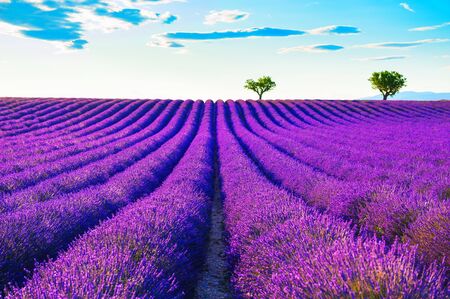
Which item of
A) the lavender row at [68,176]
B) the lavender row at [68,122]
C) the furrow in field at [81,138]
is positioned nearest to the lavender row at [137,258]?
the lavender row at [68,176]

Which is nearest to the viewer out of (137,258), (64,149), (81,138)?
(137,258)

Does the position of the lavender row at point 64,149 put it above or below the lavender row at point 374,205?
below

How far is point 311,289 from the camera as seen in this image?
228 cm

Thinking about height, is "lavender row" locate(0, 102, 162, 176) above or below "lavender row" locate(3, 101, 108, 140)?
below

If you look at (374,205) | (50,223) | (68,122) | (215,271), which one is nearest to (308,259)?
(215,271)

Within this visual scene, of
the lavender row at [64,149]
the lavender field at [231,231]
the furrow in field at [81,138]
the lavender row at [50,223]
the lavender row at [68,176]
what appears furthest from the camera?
the furrow in field at [81,138]

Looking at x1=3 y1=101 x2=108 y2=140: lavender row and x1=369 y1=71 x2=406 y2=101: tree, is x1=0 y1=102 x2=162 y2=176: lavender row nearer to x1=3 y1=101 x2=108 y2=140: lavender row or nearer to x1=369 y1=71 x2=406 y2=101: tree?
x1=3 y1=101 x2=108 y2=140: lavender row

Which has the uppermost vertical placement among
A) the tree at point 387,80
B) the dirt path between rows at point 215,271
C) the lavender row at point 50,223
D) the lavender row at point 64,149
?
the tree at point 387,80

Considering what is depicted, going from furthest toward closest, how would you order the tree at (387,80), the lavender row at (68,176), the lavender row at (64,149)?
the tree at (387,80)
the lavender row at (64,149)
the lavender row at (68,176)

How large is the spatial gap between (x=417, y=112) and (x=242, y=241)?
3169 cm

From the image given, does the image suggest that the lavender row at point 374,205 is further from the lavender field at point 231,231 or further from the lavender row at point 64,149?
the lavender row at point 64,149

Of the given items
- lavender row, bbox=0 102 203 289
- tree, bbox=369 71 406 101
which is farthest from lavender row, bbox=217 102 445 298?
tree, bbox=369 71 406 101

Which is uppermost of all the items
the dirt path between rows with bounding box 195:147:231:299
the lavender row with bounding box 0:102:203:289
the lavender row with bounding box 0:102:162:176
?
the lavender row with bounding box 0:102:203:289

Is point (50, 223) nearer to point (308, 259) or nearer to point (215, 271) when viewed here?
point (215, 271)
